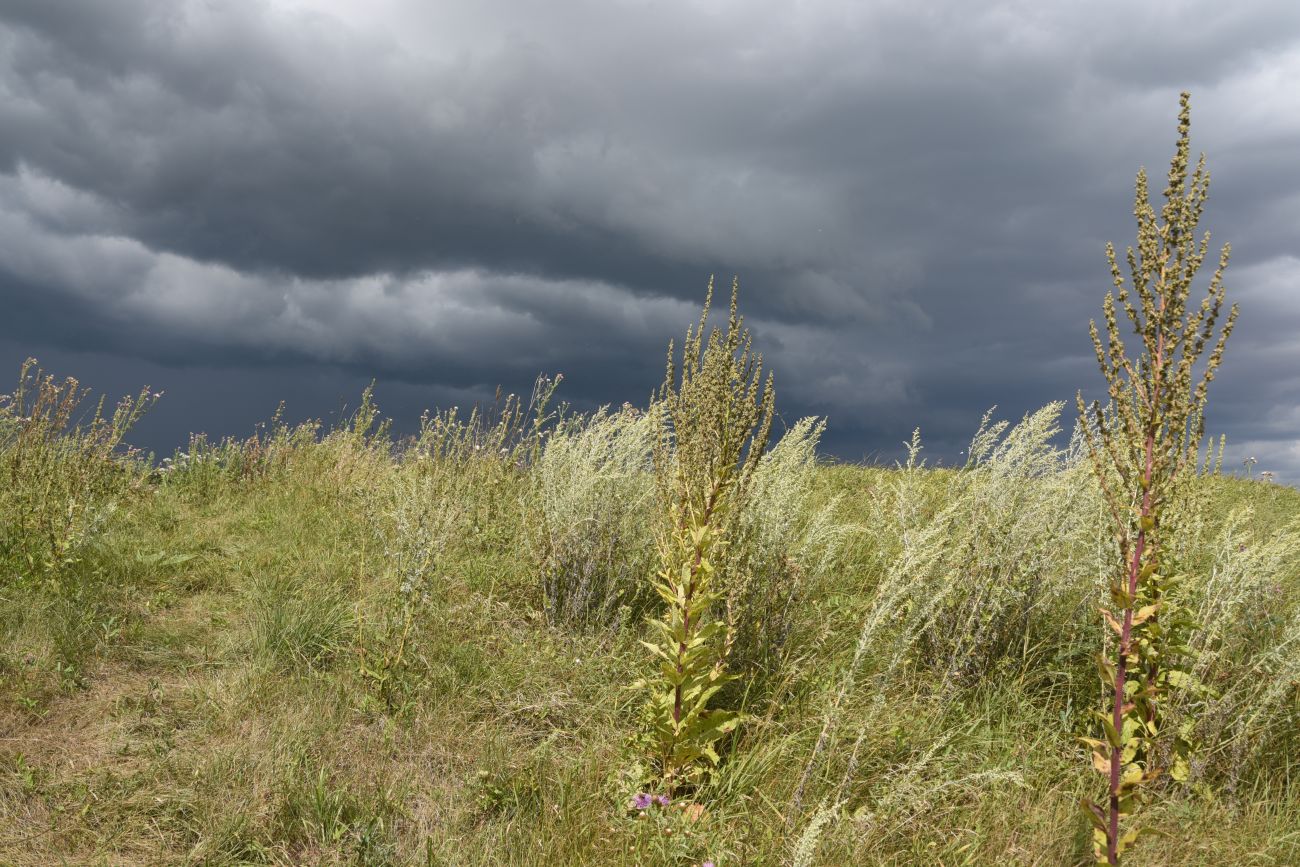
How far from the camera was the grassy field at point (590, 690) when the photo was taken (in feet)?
10.8

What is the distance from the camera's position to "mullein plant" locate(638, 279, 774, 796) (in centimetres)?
340

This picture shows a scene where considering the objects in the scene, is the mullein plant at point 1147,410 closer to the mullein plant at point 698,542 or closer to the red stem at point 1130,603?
the red stem at point 1130,603

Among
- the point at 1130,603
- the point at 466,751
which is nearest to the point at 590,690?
the point at 466,751

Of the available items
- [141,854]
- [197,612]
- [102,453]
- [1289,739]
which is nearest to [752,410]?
[141,854]

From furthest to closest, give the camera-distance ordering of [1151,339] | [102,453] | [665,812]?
1. [102,453]
2. [665,812]
3. [1151,339]

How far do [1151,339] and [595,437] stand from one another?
4.10 metres

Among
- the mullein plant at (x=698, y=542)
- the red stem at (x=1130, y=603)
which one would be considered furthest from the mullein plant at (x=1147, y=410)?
the mullein plant at (x=698, y=542)

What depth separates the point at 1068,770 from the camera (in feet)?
12.2

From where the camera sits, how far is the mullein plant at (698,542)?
3400 millimetres

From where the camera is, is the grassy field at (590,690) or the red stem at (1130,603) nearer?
the red stem at (1130,603)

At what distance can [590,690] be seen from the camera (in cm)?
442

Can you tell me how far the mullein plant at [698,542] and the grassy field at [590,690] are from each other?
0.70 ft

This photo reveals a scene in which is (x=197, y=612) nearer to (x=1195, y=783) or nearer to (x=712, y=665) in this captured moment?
(x=712, y=665)

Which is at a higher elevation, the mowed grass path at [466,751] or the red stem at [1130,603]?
the red stem at [1130,603]
